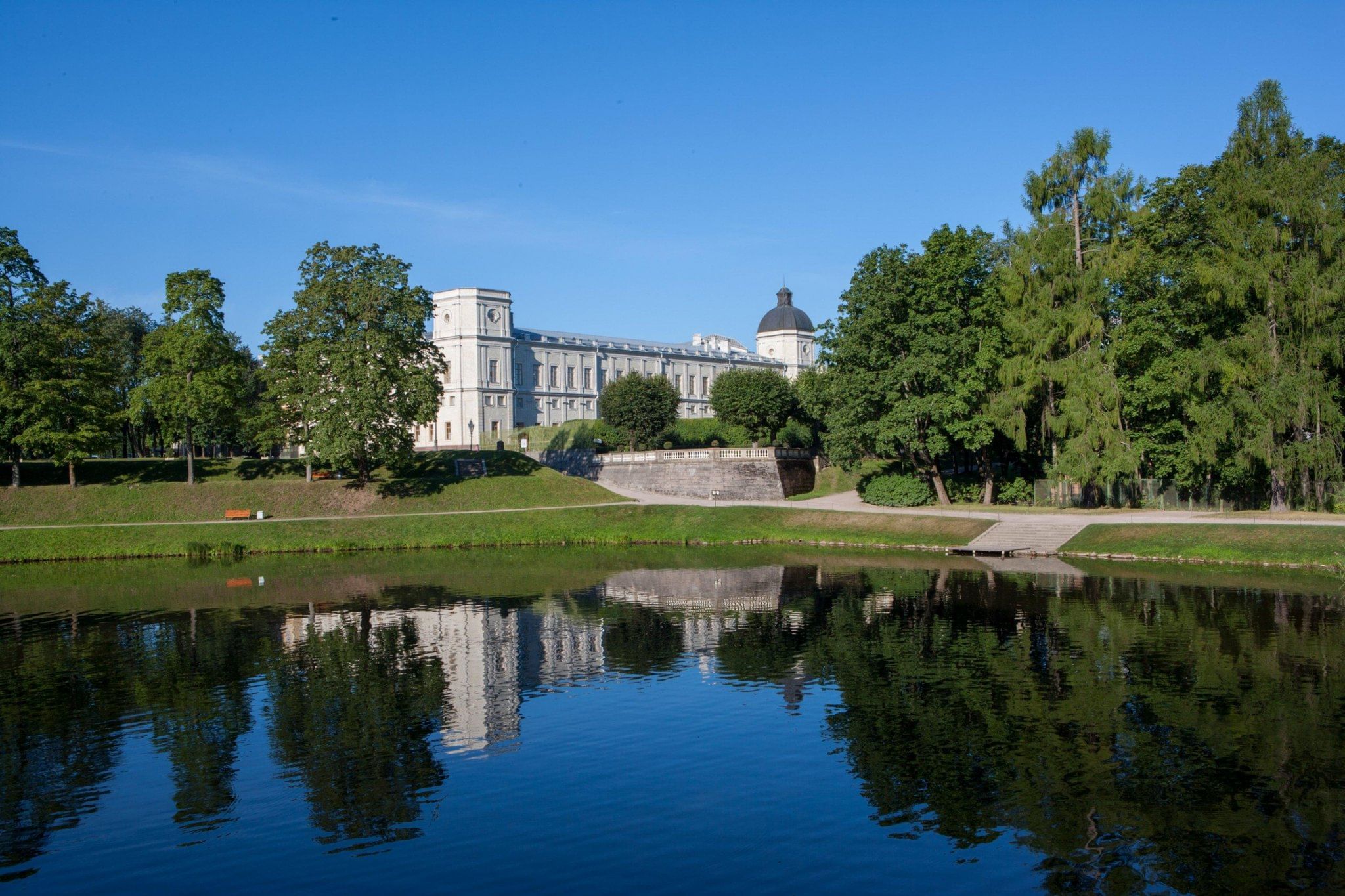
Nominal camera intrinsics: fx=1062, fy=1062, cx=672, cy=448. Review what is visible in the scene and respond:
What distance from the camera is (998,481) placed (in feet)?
179

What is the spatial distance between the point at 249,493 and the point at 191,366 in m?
7.33

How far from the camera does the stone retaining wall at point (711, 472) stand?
62688 mm

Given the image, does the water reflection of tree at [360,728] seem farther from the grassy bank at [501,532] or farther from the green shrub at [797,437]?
the green shrub at [797,437]

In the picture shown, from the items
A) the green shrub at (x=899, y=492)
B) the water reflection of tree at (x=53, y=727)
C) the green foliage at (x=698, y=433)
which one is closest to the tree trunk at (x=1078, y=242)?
the green shrub at (x=899, y=492)

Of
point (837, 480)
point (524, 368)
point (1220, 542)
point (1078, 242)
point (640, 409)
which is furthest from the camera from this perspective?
point (524, 368)

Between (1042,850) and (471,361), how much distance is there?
82.5 metres

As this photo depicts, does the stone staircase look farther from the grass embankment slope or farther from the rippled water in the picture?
the grass embankment slope

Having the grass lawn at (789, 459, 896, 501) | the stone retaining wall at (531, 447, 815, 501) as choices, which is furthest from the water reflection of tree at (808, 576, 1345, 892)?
the stone retaining wall at (531, 447, 815, 501)

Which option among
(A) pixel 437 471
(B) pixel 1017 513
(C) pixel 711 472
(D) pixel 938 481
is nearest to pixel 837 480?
(C) pixel 711 472

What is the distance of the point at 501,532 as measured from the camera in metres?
51.3

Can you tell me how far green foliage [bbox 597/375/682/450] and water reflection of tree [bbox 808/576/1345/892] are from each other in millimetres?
51605

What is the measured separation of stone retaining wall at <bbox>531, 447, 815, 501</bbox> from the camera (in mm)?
62688

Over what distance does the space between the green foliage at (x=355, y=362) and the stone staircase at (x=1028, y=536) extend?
29.4 m

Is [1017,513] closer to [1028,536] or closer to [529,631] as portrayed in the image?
[1028,536]
